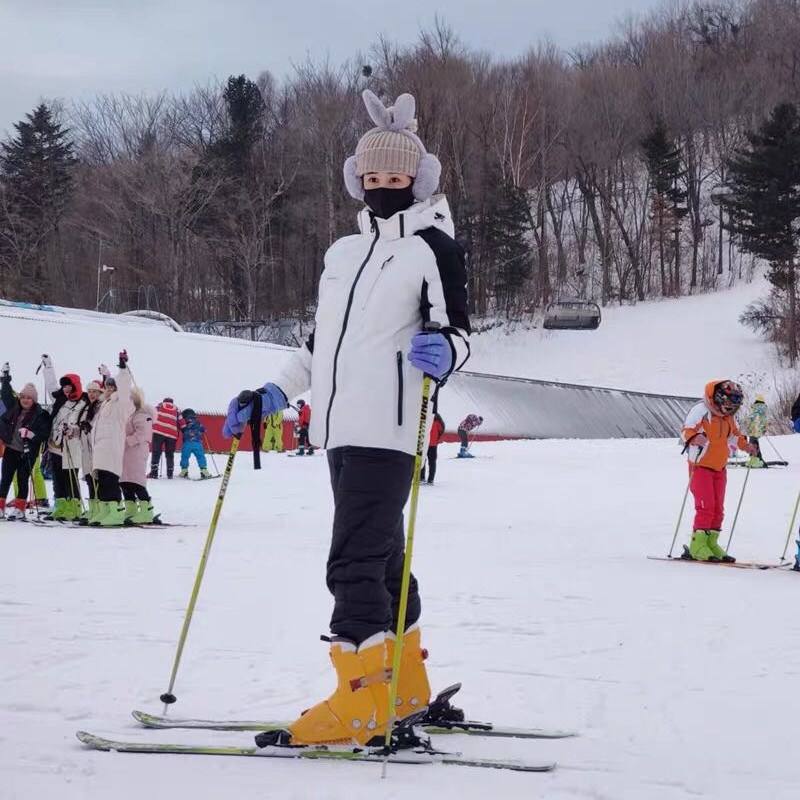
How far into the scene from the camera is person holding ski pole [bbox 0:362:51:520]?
1070 cm

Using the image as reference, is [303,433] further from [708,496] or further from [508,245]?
→ [508,245]

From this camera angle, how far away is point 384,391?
3.22m

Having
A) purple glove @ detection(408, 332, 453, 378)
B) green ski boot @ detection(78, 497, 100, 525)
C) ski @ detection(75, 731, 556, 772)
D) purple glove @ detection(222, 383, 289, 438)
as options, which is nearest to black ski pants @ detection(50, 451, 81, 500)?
green ski boot @ detection(78, 497, 100, 525)

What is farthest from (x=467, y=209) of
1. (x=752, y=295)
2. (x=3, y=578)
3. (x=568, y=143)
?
(x=3, y=578)

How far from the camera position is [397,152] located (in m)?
3.45

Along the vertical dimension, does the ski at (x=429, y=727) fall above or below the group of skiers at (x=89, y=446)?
below

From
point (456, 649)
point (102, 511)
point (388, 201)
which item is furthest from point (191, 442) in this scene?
point (388, 201)

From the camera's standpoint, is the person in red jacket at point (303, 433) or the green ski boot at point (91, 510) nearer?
the green ski boot at point (91, 510)

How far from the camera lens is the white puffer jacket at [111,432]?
1005 centimetres

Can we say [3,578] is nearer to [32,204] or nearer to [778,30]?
[32,204]

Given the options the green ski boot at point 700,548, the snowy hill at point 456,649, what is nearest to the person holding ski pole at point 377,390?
the snowy hill at point 456,649

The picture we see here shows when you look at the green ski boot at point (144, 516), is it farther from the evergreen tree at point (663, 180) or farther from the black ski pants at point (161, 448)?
the evergreen tree at point (663, 180)

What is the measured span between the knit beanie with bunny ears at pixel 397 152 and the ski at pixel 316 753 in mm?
1765

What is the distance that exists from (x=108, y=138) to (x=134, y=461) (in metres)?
47.1
